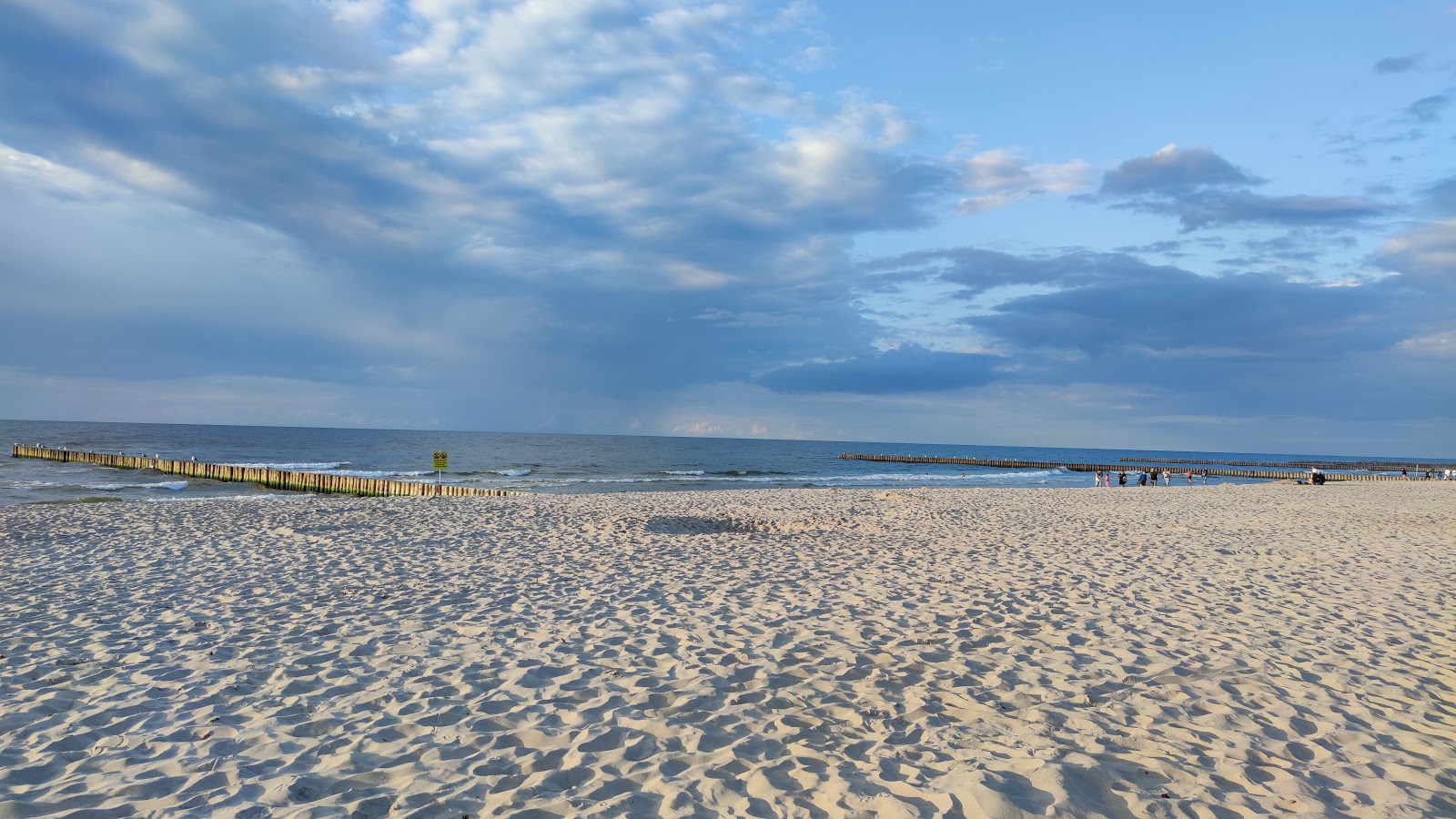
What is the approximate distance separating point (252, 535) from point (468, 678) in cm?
1005

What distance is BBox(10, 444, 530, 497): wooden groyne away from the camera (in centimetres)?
2922

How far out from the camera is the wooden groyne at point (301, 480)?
95.9 ft

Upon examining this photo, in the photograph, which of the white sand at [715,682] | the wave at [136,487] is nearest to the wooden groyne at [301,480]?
the wave at [136,487]

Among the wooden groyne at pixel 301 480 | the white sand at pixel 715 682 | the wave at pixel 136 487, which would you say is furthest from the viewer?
the wave at pixel 136 487

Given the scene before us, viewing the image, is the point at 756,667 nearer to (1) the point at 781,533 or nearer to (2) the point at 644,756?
(2) the point at 644,756

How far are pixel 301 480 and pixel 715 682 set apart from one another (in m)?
33.5

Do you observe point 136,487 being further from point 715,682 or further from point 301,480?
point 715,682

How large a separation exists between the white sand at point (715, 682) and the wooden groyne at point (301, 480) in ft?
54.8

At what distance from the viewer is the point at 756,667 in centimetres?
611

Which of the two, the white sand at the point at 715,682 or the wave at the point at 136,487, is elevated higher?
the white sand at the point at 715,682

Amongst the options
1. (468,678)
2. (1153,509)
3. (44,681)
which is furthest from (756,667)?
(1153,509)

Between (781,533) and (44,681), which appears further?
(781,533)

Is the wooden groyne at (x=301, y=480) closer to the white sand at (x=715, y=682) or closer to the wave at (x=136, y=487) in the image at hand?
the wave at (x=136, y=487)

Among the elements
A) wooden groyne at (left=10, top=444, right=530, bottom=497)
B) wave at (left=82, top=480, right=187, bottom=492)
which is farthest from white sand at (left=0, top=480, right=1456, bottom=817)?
wave at (left=82, top=480, right=187, bottom=492)
